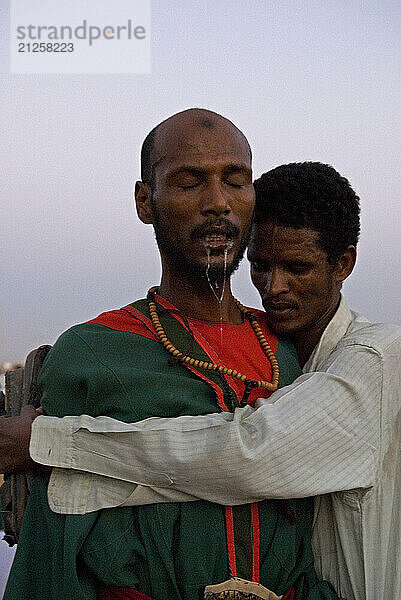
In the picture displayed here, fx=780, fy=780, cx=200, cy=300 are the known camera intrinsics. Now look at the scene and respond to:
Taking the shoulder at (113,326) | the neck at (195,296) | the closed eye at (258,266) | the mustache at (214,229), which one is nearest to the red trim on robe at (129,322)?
the shoulder at (113,326)

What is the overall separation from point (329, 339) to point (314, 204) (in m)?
0.33

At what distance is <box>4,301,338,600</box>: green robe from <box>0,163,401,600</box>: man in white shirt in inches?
2.2

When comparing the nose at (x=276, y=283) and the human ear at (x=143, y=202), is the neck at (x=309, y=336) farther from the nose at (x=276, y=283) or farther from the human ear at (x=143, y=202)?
the human ear at (x=143, y=202)

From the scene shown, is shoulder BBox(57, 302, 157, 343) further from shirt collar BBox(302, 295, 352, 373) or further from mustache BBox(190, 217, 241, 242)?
shirt collar BBox(302, 295, 352, 373)

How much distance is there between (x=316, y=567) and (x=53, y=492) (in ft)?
2.07

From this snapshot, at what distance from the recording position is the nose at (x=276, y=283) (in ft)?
6.24

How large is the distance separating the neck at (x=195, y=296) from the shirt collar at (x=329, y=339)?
0.76 ft

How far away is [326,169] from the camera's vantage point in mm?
2002

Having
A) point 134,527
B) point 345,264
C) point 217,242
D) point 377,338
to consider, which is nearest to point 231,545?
point 134,527

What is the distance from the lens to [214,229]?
176 cm

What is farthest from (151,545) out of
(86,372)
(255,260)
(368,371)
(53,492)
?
(255,260)

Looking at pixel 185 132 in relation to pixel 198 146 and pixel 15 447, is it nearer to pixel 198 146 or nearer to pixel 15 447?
pixel 198 146

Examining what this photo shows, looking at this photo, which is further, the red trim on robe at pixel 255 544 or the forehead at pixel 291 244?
the forehead at pixel 291 244

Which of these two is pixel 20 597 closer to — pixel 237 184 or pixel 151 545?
pixel 151 545
